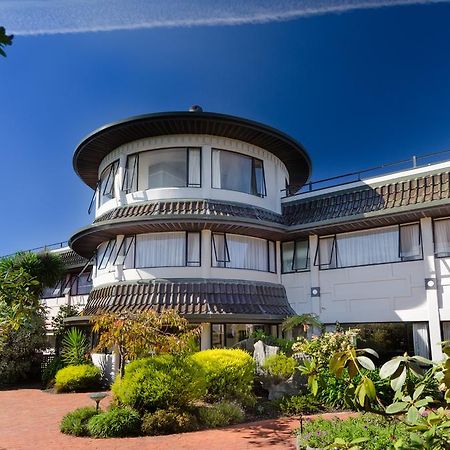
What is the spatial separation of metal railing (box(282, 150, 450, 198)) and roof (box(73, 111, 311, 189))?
2.03 m

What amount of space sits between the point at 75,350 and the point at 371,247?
1219cm

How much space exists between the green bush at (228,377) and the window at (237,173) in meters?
7.58

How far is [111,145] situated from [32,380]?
11051 mm

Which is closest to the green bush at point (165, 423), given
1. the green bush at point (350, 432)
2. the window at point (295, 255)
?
the green bush at point (350, 432)

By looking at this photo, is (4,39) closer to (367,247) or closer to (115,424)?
(115,424)

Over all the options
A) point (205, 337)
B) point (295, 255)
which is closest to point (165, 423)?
point (205, 337)

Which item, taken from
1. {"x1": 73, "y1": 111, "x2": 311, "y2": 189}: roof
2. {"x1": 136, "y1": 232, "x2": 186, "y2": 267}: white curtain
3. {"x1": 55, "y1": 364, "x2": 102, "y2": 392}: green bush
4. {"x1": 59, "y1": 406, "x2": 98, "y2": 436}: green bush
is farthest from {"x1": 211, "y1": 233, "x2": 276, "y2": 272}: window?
{"x1": 59, "y1": 406, "x2": 98, "y2": 436}: green bush

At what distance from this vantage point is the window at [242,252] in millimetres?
17938

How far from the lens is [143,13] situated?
189 inches

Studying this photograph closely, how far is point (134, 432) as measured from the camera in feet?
→ 33.7

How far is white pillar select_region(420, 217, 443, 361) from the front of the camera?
1494cm

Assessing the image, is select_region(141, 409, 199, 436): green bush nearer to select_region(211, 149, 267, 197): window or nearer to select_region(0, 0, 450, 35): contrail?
select_region(0, 0, 450, 35): contrail

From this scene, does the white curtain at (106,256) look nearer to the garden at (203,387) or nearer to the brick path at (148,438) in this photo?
the garden at (203,387)

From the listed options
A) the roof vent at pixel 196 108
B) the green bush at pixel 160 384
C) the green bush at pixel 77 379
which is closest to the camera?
the green bush at pixel 160 384
